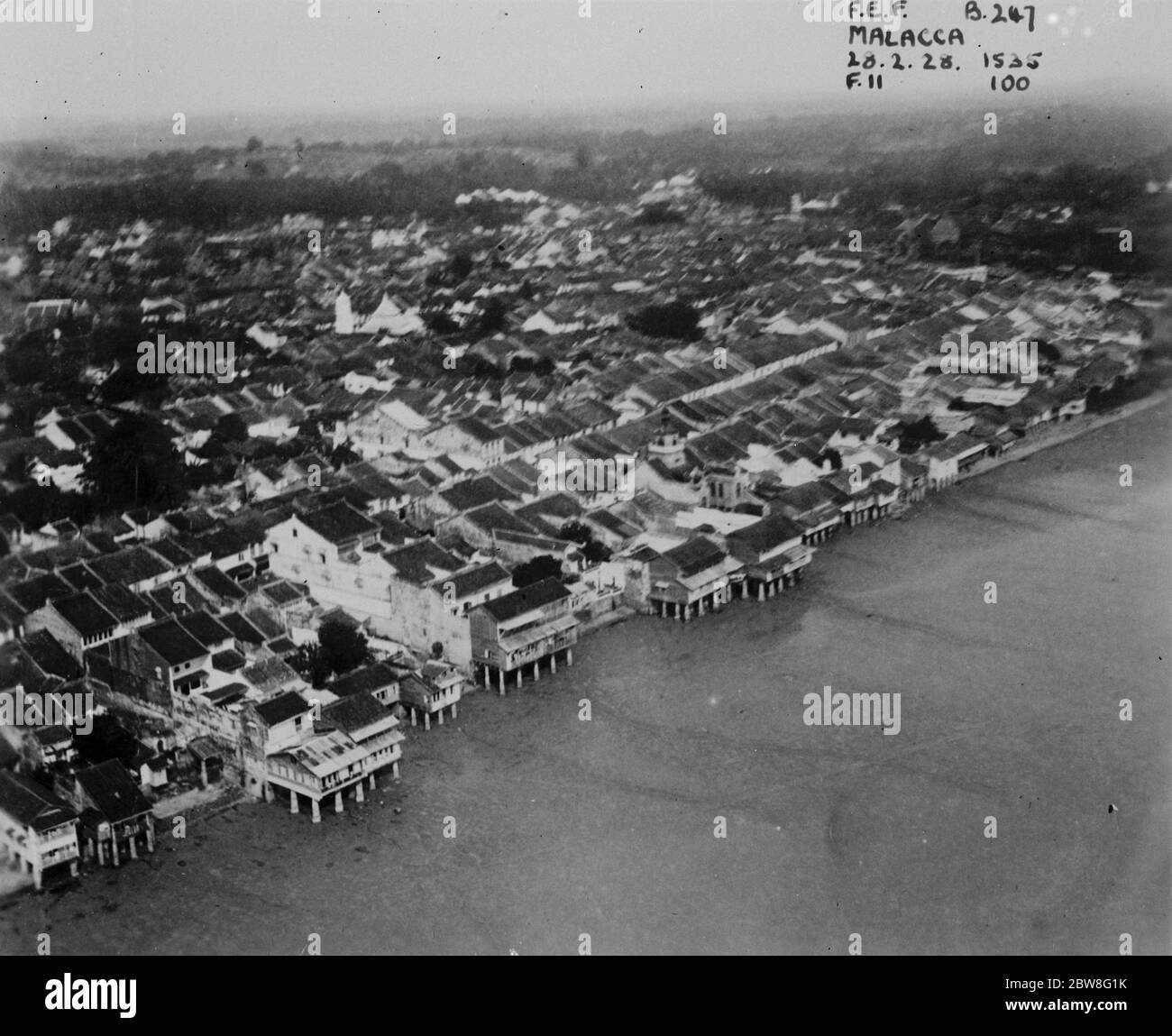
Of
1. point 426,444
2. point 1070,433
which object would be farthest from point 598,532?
point 1070,433

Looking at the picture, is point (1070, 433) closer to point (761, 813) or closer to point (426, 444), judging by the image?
point (426, 444)

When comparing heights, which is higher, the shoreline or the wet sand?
the shoreline

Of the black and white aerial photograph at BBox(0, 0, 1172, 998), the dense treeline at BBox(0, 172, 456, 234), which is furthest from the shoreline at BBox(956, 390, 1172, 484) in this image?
the dense treeline at BBox(0, 172, 456, 234)

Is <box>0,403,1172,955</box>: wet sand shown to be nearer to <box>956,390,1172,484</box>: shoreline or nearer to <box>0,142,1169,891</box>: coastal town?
<box>0,142,1169,891</box>: coastal town

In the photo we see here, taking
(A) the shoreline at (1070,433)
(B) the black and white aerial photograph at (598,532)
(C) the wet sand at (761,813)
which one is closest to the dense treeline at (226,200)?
(B) the black and white aerial photograph at (598,532)

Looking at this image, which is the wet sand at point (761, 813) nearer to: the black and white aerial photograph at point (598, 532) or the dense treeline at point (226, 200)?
the black and white aerial photograph at point (598, 532)
